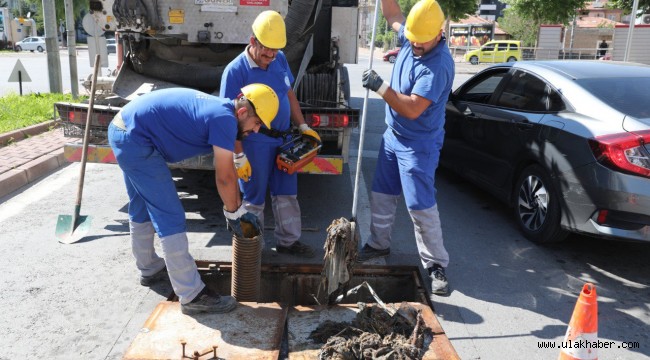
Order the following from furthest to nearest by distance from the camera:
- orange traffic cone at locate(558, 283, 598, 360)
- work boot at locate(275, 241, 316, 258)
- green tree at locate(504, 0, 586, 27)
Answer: green tree at locate(504, 0, 586, 27) → work boot at locate(275, 241, 316, 258) → orange traffic cone at locate(558, 283, 598, 360)

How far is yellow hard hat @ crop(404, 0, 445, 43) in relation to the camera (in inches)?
148

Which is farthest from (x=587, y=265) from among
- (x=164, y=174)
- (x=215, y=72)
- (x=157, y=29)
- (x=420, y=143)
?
(x=157, y=29)

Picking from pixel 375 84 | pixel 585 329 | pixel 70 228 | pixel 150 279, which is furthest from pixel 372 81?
pixel 70 228

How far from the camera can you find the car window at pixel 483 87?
5.81 meters

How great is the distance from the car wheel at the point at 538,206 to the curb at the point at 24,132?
18.7ft

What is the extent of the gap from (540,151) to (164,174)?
3053 mm

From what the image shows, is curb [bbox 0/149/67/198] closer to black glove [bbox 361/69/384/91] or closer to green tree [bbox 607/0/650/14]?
black glove [bbox 361/69/384/91]

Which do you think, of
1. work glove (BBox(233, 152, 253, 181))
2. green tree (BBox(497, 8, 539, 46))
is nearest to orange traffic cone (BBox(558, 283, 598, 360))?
work glove (BBox(233, 152, 253, 181))

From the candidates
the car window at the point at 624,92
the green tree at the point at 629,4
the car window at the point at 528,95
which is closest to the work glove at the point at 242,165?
the car window at the point at 528,95

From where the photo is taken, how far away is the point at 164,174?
345 cm

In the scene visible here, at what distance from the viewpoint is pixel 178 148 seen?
3.41m

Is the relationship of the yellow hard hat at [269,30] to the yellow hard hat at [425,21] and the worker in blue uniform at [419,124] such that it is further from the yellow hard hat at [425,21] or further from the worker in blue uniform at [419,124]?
the yellow hard hat at [425,21]

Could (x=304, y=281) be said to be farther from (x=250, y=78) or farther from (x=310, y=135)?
(x=250, y=78)

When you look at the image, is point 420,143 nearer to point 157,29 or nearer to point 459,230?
point 459,230
